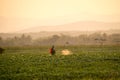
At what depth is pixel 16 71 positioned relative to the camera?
23594mm

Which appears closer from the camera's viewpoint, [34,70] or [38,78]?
[38,78]

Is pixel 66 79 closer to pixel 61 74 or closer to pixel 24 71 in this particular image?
pixel 61 74

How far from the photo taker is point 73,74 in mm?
21188

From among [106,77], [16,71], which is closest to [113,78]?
[106,77]

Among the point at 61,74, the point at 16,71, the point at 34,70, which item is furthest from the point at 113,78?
the point at 16,71

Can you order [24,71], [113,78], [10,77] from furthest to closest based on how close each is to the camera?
[24,71] < [10,77] < [113,78]

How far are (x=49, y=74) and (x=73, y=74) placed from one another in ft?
7.44

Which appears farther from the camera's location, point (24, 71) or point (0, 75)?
point (24, 71)

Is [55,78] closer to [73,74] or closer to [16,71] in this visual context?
[73,74]

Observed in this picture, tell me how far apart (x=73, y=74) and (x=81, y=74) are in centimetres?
77

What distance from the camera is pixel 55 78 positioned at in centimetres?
1980

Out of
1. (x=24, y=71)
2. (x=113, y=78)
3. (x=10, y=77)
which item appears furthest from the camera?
(x=24, y=71)

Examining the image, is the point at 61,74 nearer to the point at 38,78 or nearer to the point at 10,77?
the point at 38,78

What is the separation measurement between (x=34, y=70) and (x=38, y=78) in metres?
3.88
